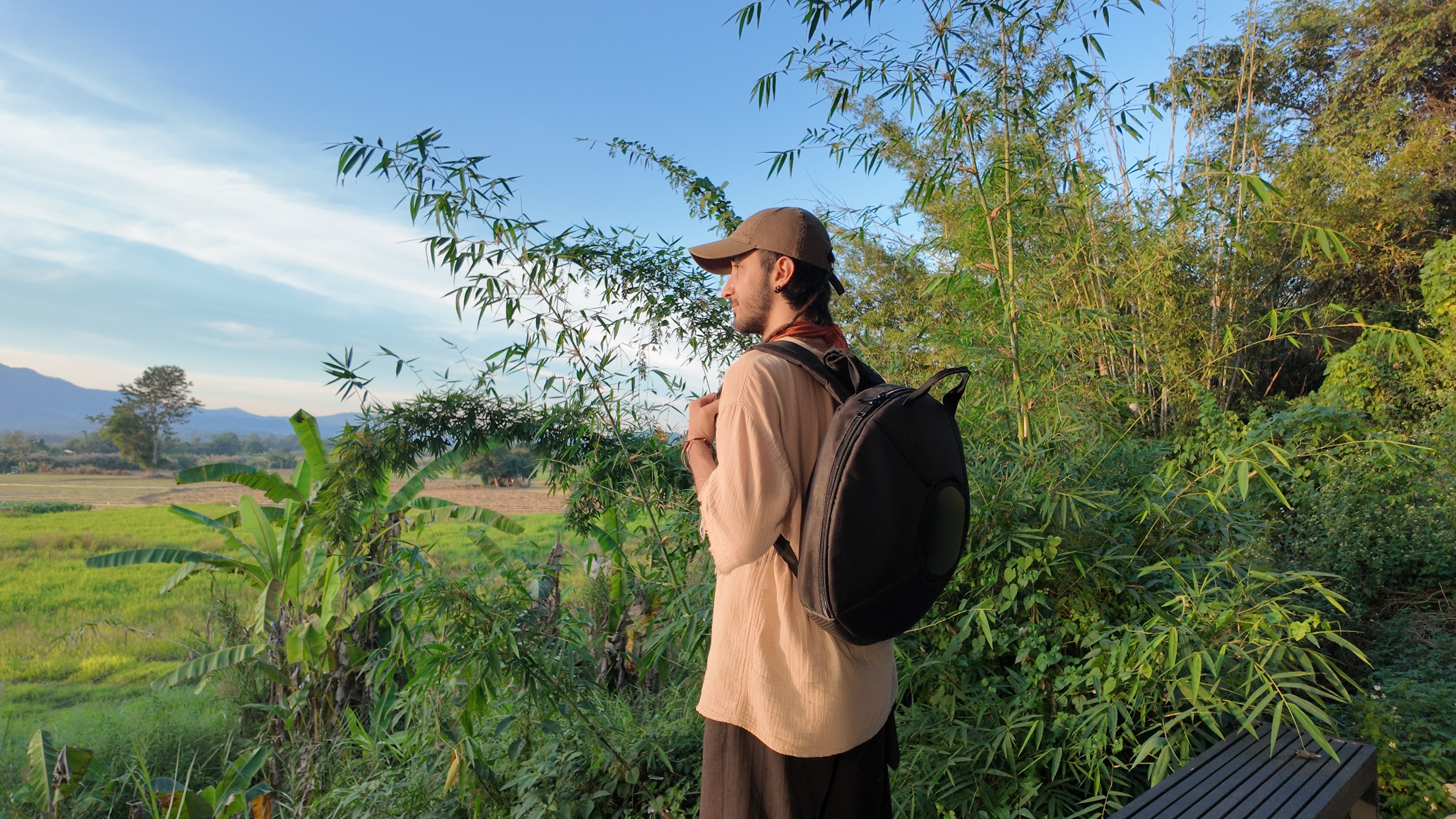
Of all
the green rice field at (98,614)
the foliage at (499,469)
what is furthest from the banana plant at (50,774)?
the foliage at (499,469)

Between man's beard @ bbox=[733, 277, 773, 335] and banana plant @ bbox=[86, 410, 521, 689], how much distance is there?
3.44 metres

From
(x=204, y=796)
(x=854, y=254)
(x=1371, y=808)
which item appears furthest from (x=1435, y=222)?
(x=204, y=796)

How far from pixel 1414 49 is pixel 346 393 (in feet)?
35.9

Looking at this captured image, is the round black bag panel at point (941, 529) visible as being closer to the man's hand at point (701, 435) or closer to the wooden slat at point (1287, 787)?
the man's hand at point (701, 435)

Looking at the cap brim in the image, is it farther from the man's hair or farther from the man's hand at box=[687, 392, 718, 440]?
the man's hand at box=[687, 392, 718, 440]

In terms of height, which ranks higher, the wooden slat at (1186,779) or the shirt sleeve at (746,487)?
the shirt sleeve at (746,487)

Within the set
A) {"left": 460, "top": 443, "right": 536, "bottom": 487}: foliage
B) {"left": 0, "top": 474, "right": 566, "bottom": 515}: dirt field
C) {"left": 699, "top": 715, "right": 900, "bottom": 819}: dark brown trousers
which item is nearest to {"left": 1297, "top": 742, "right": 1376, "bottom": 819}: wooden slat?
{"left": 699, "top": 715, "right": 900, "bottom": 819}: dark brown trousers

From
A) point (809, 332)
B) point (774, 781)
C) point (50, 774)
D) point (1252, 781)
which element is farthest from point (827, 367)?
point (50, 774)

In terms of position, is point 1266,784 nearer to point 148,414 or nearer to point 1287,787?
point 1287,787

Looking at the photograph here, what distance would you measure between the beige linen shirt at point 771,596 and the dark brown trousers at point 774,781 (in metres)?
0.03

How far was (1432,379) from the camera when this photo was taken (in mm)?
6000

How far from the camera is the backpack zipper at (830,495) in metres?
0.89

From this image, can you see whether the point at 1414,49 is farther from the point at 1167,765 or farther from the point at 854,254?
the point at 1167,765

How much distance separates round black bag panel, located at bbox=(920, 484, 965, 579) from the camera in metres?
0.98
